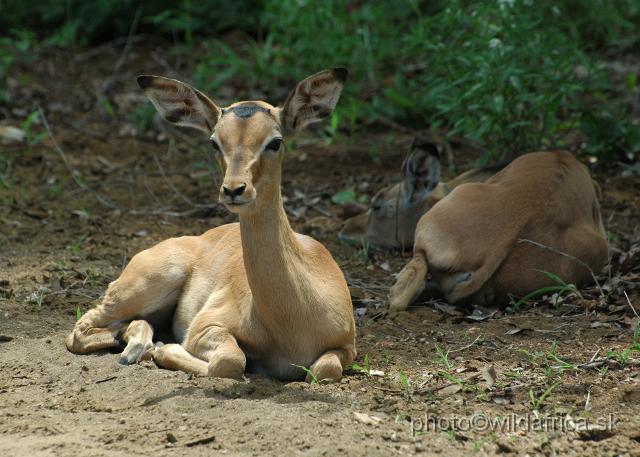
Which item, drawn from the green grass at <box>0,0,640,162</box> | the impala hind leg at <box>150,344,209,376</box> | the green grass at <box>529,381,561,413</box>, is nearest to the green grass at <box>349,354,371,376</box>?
the impala hind leg at <box>150,344,209,376</box>

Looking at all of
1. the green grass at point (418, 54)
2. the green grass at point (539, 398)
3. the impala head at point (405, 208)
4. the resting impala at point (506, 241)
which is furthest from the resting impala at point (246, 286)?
the green grass at point (418, 54)

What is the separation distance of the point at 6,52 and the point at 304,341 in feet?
30.4

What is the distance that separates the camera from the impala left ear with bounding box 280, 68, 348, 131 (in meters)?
5.70

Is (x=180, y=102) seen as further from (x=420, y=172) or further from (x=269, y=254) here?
(x=420, y=172)

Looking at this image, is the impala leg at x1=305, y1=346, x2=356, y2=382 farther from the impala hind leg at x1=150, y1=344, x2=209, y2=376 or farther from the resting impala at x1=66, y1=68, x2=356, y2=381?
the impala hind leg at x1=150, y1=344, x2=209, y2=376

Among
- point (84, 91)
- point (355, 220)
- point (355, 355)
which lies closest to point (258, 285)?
point (355, 355)

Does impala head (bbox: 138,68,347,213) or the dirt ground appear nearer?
the dirt ground

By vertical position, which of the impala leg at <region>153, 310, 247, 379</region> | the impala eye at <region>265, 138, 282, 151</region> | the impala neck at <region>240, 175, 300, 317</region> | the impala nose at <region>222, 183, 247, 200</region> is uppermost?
the impala eye at <region>265, 138, 282, 151</region>

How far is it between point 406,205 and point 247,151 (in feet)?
13.3

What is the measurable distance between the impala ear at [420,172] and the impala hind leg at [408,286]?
1.52m

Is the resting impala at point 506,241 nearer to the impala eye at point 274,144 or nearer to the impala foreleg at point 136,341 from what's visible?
the impala foreleg at point 136,341

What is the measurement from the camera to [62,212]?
9.50 m

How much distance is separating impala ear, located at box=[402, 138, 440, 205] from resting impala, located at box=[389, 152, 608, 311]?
3.74 feet

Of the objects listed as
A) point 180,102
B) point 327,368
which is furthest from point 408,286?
point 180,102
